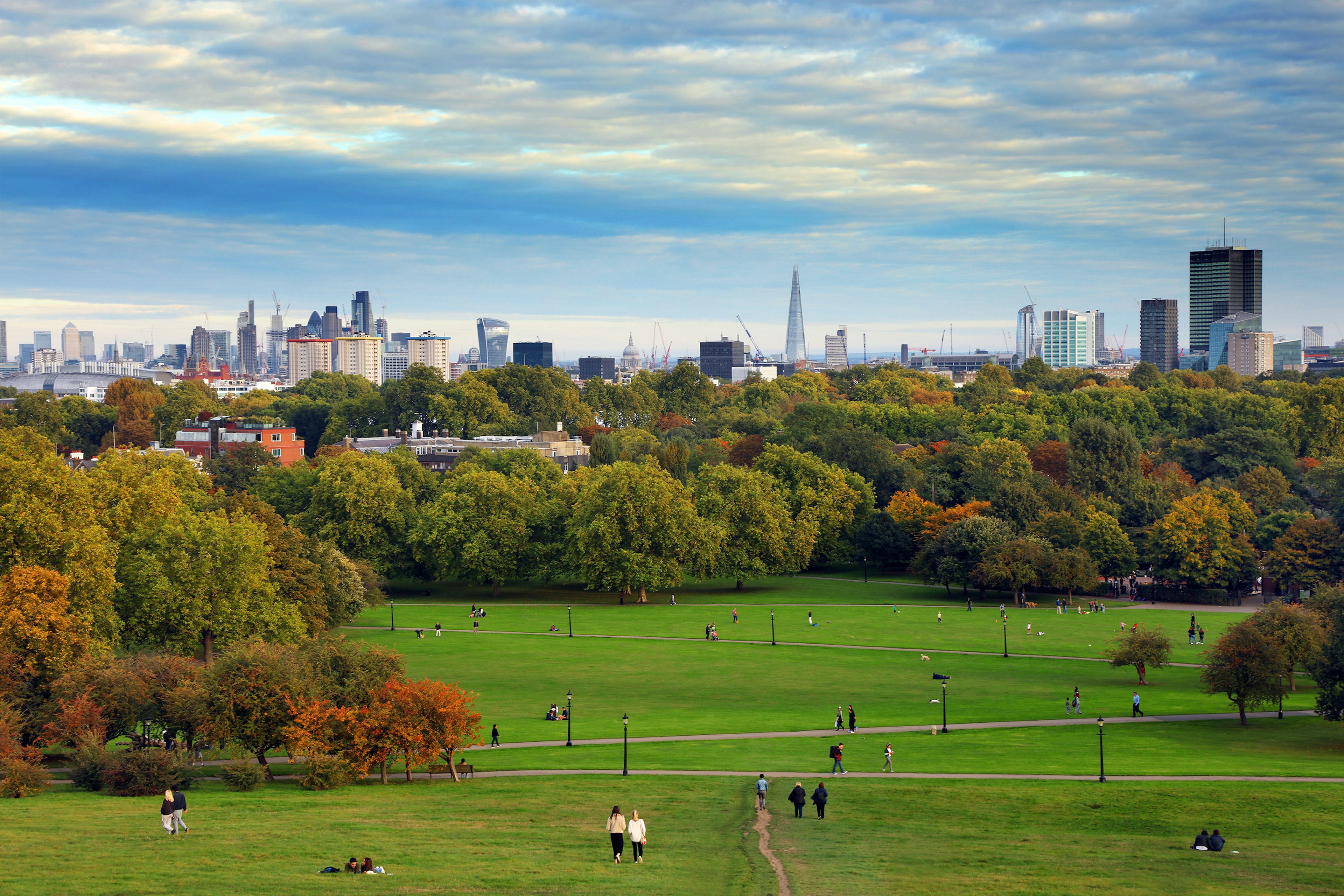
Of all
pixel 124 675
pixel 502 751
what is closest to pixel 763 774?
pixel 502 751

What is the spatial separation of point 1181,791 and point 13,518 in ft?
168

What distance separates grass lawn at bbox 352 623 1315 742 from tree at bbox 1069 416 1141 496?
5553cm

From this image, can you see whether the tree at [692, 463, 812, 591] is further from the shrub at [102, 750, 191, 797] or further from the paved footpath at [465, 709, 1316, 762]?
the shrub at [102, 750, 191, 797]

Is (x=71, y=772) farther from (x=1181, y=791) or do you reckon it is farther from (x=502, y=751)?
(x=1181, y=791)

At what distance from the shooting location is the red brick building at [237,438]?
145875 mm

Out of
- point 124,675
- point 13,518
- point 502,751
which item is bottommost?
point 502,751

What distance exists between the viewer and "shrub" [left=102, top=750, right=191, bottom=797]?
42.1 meters

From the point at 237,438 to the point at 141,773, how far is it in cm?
11015

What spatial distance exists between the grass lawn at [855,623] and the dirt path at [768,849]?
3644cm

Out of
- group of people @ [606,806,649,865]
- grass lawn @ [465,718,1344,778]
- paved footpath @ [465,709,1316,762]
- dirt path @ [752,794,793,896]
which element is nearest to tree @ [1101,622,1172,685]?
paved footpath @ [465,709,1316,762]

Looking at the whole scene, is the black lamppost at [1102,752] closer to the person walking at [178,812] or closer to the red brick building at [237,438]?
the person walking at [178,812]

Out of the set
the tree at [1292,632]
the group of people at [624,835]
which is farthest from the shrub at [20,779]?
the tree at [1292,632]

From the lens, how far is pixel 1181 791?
4166cm

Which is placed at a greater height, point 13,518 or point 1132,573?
point 13,518
